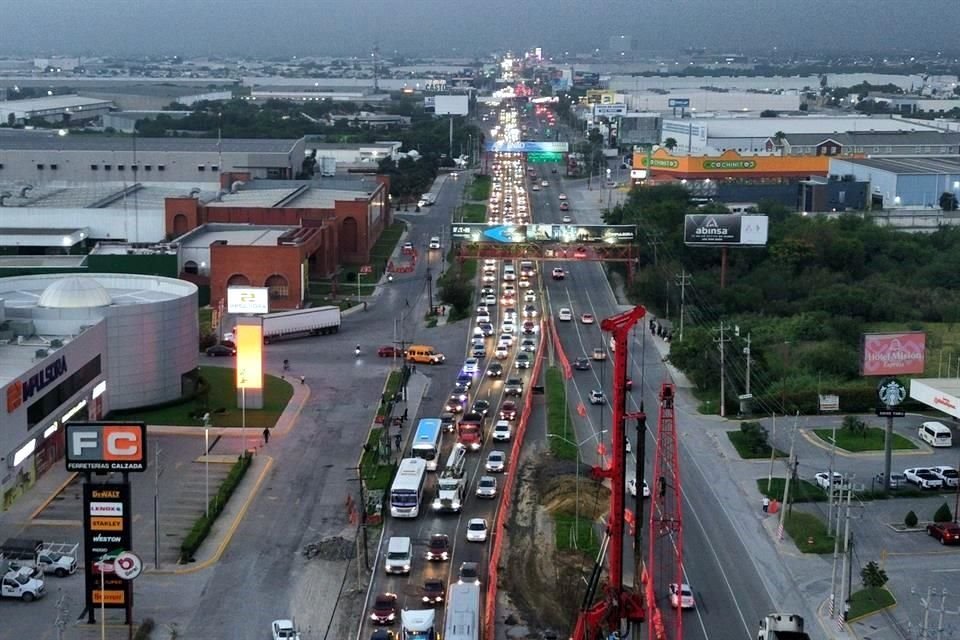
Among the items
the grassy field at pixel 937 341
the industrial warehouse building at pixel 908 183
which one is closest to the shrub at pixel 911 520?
the grassy field at pixel 937 341

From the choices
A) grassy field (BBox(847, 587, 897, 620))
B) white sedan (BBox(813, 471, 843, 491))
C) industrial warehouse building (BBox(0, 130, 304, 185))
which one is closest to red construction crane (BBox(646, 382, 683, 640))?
grassy field (BBox(847, 587, 897, 620))

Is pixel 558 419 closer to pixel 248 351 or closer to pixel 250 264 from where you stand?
pixel 248 351

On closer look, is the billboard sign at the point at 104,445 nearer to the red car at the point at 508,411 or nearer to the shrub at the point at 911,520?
the red car at the point at 508,411

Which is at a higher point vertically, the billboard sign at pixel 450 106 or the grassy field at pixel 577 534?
the billboard sign at pixel 450 106

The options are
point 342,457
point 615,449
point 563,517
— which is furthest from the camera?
point 342,457

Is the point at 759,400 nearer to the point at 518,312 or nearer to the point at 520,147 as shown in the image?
the point at 518,312

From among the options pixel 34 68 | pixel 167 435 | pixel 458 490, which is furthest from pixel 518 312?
pixel 34 68

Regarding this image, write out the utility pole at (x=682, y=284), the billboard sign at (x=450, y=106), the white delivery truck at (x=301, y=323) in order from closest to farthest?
the white delivery truck at (x=301, y=323)
the utility pole at (x=682, y=284)
the billboard sign at (x=450, y=106)

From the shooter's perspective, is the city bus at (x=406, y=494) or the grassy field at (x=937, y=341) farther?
the grassy field at (x=937, y=341)
